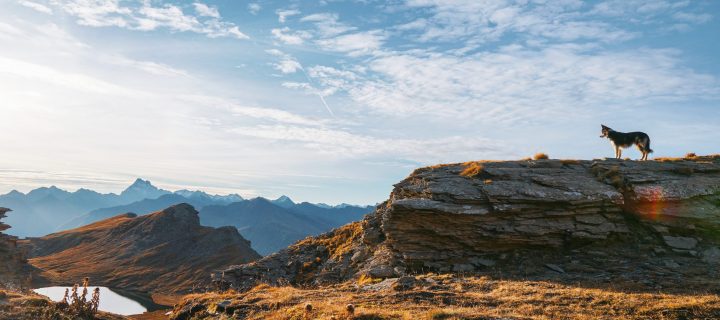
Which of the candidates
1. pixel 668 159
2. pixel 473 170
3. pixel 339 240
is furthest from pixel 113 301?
pixel 668 159

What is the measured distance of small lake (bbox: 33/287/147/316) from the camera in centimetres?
9881

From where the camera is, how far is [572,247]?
2556 centimetres

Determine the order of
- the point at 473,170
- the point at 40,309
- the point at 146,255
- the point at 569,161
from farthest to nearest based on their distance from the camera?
the point at 146,255, the point at 569,161, the point at 473,170, the point at 40,309

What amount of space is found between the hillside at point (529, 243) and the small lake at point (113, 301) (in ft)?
289

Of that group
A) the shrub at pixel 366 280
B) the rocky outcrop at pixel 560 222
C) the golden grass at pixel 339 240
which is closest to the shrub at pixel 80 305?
the shrub at pixel 366 280

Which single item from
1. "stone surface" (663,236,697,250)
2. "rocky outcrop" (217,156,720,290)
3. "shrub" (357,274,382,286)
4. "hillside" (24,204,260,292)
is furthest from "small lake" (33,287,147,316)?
"stone surface" (663,236,697,250)

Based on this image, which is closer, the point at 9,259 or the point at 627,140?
the point at 627,140

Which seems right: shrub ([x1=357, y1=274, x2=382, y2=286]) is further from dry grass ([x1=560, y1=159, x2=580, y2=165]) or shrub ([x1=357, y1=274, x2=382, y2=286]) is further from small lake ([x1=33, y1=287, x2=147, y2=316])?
small lake ([x1=33, y1=287, x2=147, y2=316])

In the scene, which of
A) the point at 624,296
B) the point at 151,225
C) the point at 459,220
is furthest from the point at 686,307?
the point at 151,225

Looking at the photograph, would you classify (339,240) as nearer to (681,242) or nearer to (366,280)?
(366,280)

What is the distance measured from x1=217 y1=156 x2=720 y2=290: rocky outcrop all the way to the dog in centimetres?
186

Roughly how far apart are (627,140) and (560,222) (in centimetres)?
1125

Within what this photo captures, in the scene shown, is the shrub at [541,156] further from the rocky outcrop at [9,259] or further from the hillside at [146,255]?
the hillside at [146,255]

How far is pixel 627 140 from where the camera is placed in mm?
31625
